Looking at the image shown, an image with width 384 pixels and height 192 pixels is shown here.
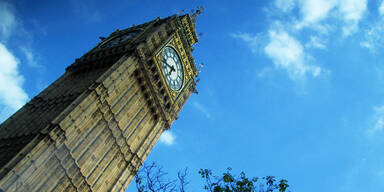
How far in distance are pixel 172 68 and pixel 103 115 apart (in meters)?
15.5

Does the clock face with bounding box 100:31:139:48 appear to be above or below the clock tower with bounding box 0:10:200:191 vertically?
above

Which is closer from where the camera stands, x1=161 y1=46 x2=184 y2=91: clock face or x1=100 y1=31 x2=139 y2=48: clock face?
x1=161 y1=46 x2=184 y2=91: clock face

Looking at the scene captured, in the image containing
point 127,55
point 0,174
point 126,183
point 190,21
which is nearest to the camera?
point 0,174

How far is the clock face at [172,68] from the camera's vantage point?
47375 millimetres

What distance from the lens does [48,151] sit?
29.2 m

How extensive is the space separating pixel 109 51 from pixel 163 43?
732cm

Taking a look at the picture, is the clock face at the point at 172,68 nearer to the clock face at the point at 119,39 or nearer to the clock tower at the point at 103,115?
the clock tower at the point at 103,115

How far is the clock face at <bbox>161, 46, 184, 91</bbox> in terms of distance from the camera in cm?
4738

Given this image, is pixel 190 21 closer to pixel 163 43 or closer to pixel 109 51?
pixel 163 43

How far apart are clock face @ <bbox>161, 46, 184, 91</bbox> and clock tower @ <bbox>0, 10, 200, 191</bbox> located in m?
0.14

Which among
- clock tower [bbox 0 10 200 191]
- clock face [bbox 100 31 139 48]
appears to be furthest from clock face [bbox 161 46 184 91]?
clock face [bbox 100 31 139 48]

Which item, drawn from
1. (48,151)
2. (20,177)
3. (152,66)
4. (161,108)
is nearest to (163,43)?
(152,66)

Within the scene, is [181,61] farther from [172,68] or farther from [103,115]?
[103,115]

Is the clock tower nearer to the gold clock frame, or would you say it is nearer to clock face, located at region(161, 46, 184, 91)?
the gold clock frame
